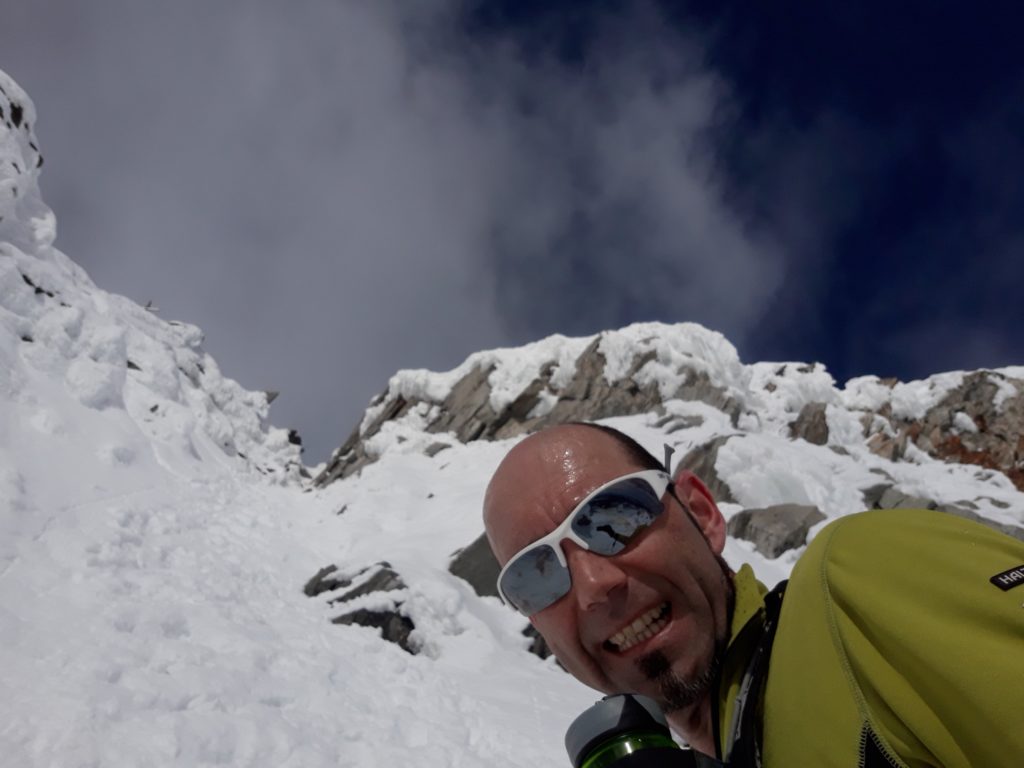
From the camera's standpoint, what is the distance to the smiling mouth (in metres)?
1.81

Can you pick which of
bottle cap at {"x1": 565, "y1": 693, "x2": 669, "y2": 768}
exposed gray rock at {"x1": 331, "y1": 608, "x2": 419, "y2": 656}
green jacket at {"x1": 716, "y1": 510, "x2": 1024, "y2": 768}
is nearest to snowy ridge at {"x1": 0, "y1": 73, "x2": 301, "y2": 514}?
exposed gray rock at {"x1": 331, "y1": 608, "x2": 419, "y2": 656}

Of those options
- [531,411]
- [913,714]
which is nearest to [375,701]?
[913,714]

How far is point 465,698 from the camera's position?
747cm

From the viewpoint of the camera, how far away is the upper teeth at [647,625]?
1814 mm

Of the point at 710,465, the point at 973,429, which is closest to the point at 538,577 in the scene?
the point at 710,465

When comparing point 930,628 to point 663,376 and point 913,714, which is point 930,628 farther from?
point 663,376

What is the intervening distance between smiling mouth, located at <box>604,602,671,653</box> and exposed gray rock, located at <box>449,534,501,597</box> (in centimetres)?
1026

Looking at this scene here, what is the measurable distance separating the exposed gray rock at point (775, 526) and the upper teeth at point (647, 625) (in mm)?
Result: 14280

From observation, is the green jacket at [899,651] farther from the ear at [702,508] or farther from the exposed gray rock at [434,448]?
the exposed gray rock at [434,448]

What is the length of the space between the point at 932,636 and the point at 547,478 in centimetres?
126

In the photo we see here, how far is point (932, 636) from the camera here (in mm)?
1061

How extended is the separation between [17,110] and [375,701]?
1103 inches

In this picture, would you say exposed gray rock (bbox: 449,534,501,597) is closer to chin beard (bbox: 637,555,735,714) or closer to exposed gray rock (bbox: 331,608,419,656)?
exposed gray rock (bbox: 331,608,419,656)

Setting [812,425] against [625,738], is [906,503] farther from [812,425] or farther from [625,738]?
[625,738]
